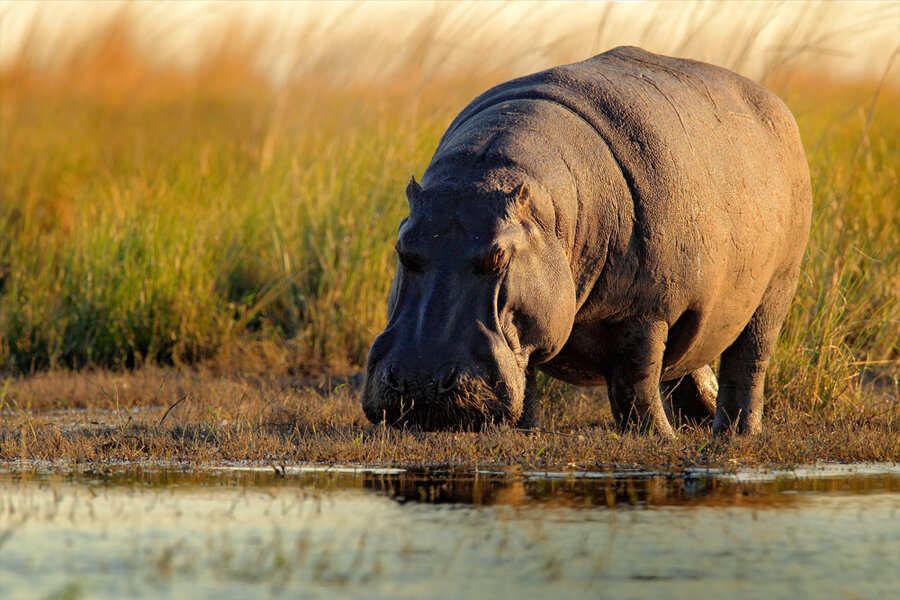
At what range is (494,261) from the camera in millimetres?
4301

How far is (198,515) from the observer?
361cm

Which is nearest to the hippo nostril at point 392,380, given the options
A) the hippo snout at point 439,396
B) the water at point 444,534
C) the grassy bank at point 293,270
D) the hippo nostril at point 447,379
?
the hippo snout at point 439,396

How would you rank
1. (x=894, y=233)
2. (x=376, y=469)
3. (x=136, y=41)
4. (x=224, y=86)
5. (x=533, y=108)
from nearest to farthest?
(x=376, y=469), (x=533, y=108), (x=894, y=233), (x=136, y=41), (x=224, y=86)

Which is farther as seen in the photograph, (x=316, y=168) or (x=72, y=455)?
(x=316, y=168)

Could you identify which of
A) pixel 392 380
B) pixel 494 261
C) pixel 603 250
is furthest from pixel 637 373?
pixel 392 380

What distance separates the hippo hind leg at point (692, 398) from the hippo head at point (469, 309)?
6.41 ft

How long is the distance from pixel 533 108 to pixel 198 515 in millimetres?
2223

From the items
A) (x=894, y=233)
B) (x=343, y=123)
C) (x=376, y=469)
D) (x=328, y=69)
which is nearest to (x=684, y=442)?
(x=376, y=469)

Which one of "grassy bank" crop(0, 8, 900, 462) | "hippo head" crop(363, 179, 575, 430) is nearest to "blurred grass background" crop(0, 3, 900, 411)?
"grassy bank" crop(0, 8, 900, 462)

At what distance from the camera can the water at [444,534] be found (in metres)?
2.83

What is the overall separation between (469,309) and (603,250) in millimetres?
866

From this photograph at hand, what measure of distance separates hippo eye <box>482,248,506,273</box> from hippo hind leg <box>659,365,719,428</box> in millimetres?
2302

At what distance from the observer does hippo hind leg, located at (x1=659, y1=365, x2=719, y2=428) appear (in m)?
6.39

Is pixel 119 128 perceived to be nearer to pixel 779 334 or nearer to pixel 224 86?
pixel 224 86
